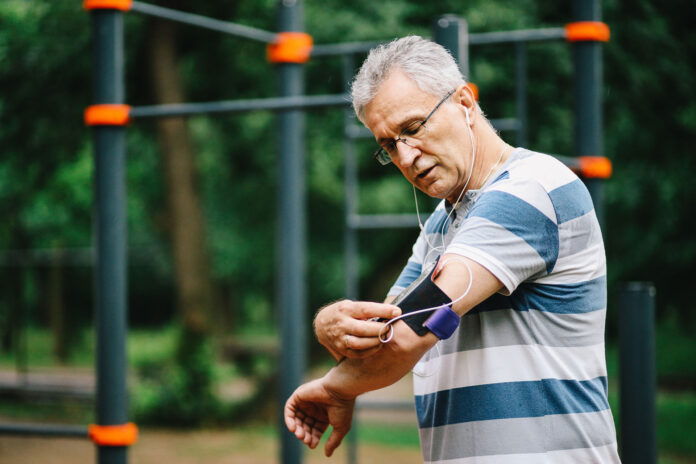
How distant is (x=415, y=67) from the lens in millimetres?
1569

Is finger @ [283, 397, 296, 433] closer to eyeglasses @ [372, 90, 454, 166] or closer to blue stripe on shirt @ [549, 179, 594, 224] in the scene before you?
eyeglasses @ [372, 90, 454, 166]

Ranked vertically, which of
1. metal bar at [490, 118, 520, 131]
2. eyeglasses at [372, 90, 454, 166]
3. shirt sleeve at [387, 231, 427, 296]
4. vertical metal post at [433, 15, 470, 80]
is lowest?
shirt sleeve at [387, 231, 427, 296]

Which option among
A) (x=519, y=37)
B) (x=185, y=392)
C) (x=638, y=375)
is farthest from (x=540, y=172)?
(x=185, y=392)

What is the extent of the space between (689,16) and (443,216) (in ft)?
22.7

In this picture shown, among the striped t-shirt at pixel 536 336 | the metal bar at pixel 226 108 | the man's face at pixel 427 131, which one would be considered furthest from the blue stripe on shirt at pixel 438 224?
the metal bar at pixel 226 108

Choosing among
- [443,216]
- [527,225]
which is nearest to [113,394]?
[443,216]

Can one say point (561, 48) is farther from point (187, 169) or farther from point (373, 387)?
point (373, 387)

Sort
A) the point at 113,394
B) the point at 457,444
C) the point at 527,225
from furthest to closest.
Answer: the point at 113,394 < the point at 457,444 < the point at 527,225

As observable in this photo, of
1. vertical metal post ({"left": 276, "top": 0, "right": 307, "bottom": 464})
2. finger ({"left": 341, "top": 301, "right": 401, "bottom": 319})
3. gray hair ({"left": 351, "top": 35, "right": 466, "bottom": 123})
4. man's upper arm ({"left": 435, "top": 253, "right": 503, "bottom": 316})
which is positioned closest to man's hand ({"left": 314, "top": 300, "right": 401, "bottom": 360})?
finger ({"left": 341, "top": 301, "right": 401, "bottom": 319})

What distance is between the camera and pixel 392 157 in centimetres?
169

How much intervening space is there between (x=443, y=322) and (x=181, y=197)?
8438 mm

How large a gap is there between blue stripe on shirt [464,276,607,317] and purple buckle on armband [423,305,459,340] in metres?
0.13

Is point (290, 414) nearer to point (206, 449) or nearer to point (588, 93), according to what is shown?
point (588, 93)

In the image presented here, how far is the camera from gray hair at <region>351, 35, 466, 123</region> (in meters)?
1.57
